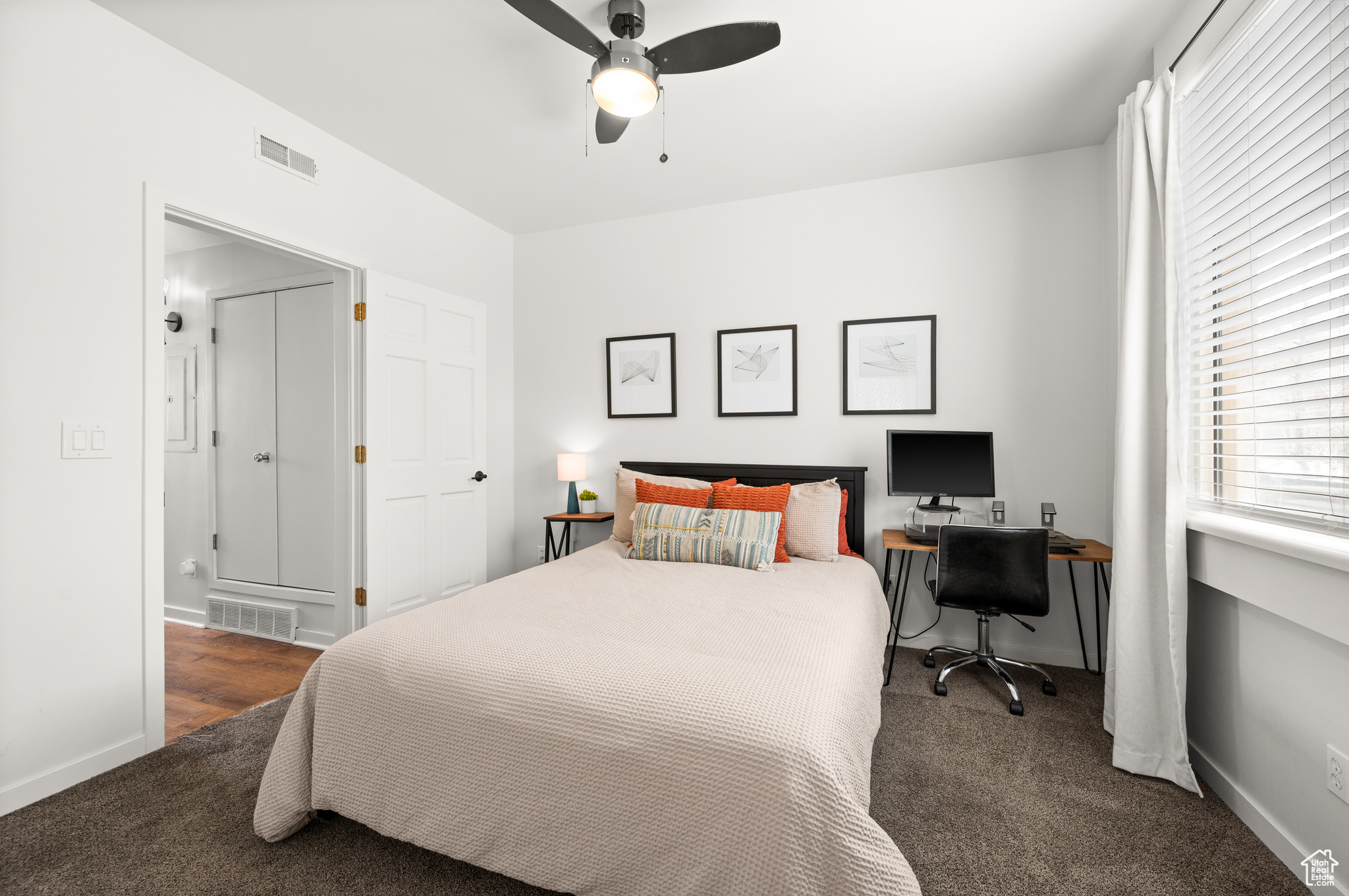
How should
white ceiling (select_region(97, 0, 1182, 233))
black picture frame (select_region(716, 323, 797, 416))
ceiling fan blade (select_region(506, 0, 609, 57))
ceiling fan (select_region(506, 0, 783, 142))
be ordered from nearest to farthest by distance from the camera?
ceiling fan blade (select_region(506, 0, 609, 57)) < ceiling fan (select_region(506, 0, 783, 142)) < white ceiling (select_region(97, 0, 1182, 233)) < black picture frame (select_region(716, 323, 797, 416))

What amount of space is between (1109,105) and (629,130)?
2.26m

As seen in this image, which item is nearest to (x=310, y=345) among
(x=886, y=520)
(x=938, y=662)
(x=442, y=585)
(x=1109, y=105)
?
(x=442, y=585)

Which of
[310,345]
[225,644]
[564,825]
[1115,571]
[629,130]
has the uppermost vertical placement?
[629,130]

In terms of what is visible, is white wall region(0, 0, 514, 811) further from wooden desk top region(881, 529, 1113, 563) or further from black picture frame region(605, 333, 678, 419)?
wooden desk top region(881, 529, 1113, 563)

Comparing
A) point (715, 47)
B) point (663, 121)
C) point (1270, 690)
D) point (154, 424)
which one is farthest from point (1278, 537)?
point (154, 424)

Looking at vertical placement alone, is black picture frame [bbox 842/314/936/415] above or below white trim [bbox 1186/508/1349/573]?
above

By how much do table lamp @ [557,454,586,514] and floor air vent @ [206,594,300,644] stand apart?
1.76m

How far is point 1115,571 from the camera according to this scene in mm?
2176

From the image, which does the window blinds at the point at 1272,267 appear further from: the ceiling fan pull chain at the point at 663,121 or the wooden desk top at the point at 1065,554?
the ceiling fan pull chain at the point at 663,121

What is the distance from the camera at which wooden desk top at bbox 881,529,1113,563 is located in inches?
104

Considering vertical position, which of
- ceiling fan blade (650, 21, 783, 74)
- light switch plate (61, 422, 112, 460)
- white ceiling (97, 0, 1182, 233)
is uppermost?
white ceiling (97, 0, 1182, 233)

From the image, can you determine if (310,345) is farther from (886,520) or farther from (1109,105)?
(1109,105)

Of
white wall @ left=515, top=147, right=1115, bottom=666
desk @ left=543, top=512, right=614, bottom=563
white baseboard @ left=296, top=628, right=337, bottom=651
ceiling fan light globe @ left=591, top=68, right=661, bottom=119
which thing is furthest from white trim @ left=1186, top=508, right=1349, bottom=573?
white baseboard @ left=296, top=628, right=337, bottom=651

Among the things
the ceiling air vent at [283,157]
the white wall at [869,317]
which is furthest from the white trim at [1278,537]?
the ceiling air vent at [283,157]
